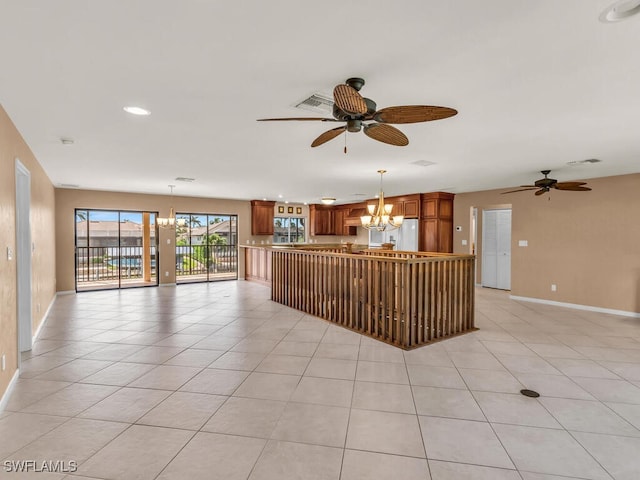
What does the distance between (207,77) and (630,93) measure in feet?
9.78

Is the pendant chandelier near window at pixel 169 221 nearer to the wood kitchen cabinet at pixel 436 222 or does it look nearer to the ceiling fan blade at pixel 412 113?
the wood kitchen cabinet at pixel 436 222

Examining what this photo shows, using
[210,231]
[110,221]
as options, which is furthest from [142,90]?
[210,231]

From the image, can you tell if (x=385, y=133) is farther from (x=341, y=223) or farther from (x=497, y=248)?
(x=341, y=223)

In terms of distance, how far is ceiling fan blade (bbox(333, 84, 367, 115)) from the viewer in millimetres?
1787

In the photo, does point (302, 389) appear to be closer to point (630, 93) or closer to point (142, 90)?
point (142, 90)

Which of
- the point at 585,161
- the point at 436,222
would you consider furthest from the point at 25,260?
the point at 436,222

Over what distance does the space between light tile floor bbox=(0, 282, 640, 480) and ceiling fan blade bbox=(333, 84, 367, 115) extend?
6.90 ft

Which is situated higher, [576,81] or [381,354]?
[576,81]

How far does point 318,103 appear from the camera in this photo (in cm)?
262

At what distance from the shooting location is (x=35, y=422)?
2422mm

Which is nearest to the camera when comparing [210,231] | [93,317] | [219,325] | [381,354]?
[381,354]

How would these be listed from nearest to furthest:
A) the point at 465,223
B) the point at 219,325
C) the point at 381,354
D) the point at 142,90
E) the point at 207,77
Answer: the point at 207,77
the point at 142,90
the point at 381,354
the point at 219,325
the point at 465,223

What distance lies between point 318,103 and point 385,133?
595mm

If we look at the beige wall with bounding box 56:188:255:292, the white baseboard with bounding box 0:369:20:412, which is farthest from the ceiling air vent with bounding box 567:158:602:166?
the beige wall with bounding box 56:188:255:292
